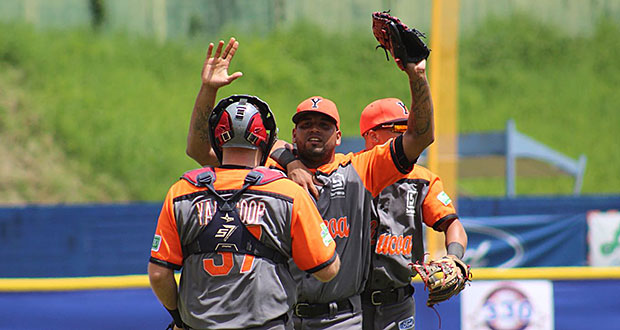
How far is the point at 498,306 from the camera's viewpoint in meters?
5.65

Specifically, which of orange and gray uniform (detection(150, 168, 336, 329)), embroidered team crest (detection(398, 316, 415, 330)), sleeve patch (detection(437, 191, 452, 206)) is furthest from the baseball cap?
embroidered team crest (detection(398, 316, 415, 330))

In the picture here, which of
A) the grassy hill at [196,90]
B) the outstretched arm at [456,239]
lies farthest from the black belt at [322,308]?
the grassy hill at [196,90]

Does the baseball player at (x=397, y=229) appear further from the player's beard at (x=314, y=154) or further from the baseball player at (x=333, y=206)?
the player's beard at (x=314, y=154)

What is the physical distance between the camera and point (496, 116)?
101ft

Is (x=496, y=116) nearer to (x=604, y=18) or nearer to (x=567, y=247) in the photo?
(x=604, y=18)

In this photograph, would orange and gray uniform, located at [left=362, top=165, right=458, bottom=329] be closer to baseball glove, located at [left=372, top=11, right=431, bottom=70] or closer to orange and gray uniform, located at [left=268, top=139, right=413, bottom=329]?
orange and gray uniform, located at [left=268, top=139, right=413, bottom=329]

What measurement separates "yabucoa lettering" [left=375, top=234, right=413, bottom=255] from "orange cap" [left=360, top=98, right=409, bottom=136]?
72 cm

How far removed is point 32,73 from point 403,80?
50.4 feet

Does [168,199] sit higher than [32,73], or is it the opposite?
[32,73]

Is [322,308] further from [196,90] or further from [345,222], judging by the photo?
[196,90]

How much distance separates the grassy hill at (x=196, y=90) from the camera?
24.2 metres

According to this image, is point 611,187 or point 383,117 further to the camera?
point 611,187

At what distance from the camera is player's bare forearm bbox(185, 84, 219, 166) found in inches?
151

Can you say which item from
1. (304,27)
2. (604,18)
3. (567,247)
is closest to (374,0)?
(304,27)
